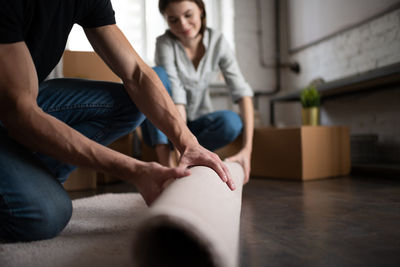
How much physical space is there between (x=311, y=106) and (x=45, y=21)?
6.32ft

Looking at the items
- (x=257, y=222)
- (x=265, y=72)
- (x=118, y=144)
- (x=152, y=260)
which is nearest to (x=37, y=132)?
Answer: (x=152, y=260)

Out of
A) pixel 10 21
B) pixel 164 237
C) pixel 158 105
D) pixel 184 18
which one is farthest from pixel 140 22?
pixel 164 237

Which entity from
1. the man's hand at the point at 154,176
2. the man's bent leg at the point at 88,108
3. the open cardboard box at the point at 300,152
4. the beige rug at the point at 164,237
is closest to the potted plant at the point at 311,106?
the open cardboard box at the point at 300,152

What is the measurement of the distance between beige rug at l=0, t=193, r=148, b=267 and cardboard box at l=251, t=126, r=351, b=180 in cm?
118

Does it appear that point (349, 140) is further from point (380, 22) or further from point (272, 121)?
point (272, 121)

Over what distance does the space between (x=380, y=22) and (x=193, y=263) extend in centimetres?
256

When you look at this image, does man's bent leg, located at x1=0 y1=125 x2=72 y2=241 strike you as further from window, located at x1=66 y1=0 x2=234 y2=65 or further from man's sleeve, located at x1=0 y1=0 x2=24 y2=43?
window, located at x1=66 y1=0 x2=234 y2=65

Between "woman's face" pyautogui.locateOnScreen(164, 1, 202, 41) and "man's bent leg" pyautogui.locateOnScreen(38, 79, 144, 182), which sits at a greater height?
"woman's face" pyautogui.locateOnScreen(164, 1, 202, 41)

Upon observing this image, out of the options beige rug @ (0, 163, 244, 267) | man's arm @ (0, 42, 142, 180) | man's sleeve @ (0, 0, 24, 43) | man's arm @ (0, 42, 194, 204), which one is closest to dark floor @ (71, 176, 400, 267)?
beige rug @ (0, 163, 244, 267)

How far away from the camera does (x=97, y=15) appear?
3.18 ft

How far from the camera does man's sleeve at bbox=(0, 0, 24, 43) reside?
70 centimetres

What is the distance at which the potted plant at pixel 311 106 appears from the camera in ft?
7.71

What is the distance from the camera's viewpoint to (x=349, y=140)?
2.26m

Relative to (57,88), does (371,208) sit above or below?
below
